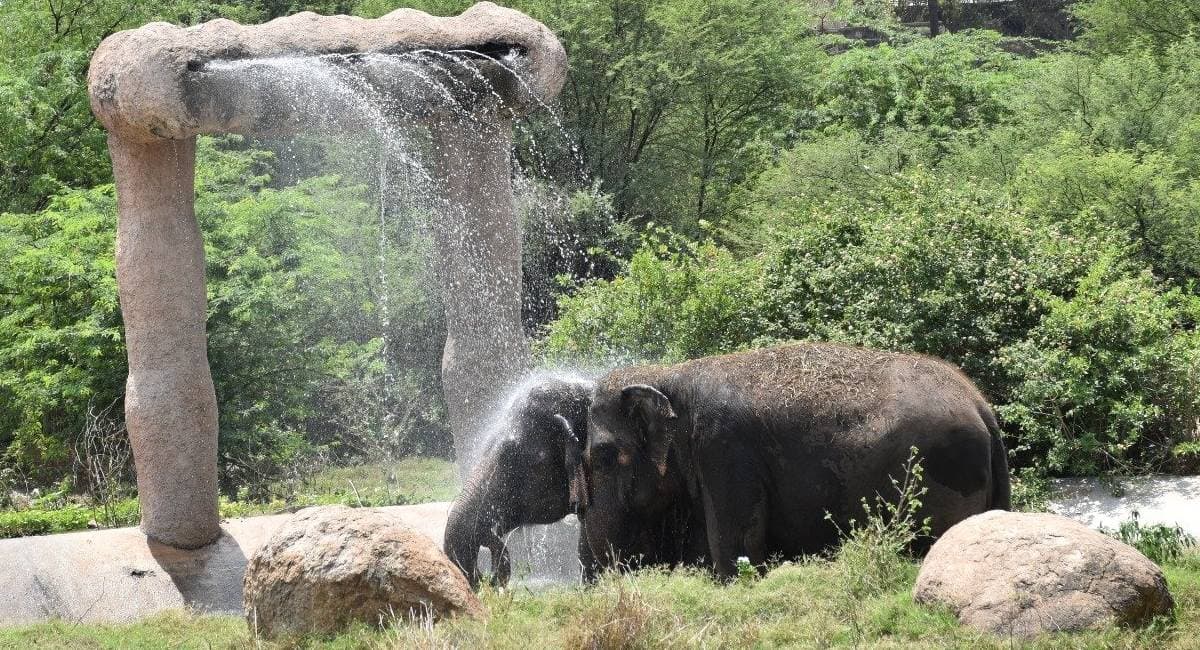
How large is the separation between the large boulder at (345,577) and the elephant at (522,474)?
185 cm

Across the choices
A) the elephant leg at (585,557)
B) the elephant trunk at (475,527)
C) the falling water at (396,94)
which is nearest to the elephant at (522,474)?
the elephant trunk at (475,527)

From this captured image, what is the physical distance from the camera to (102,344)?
1714 centimetres

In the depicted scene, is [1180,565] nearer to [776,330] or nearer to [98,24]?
[776,330]

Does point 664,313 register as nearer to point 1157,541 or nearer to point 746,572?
point 746,572

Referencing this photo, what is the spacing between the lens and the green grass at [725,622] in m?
6.57

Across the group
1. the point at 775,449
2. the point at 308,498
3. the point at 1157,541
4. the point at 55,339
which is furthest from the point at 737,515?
the point at 55,339

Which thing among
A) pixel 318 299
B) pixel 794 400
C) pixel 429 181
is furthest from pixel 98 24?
pixel 794 400

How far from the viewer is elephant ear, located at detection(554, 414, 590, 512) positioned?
384 inches

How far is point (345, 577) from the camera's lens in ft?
24.1

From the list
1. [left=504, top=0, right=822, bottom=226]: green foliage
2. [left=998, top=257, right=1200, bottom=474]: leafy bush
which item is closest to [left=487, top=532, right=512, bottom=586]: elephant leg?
[left=998, top=257, right=1200, bottom=474]: leafy bush

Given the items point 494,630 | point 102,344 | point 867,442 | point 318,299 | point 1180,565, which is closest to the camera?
point 494,630

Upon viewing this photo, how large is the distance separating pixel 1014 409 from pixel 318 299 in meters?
11.7

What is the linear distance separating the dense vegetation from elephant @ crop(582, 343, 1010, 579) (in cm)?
349

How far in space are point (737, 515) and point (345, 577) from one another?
281 centimetres
